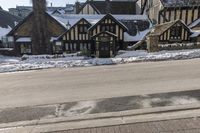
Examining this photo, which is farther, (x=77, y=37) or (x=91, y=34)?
(x=77, y=37)

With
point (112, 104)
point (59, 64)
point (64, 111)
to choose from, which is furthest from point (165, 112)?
point (59, 64)

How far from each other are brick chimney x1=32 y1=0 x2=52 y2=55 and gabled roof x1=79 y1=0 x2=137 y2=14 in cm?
1584

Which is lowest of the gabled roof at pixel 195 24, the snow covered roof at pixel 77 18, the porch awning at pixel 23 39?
the porch awning at pixel 23 39

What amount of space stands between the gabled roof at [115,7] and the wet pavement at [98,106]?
34.7 m

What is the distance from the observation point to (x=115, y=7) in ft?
139

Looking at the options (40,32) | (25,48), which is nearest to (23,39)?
(25,48)

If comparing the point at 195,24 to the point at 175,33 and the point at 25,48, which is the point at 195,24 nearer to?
the point at 175,33

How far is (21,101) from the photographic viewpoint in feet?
23.2

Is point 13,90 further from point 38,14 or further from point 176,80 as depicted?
point 38,14

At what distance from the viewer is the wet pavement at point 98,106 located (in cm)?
571

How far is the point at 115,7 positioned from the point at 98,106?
38267 mm

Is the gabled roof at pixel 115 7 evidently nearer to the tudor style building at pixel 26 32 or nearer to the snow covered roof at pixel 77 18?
the snow covered roof at pixel 77 18

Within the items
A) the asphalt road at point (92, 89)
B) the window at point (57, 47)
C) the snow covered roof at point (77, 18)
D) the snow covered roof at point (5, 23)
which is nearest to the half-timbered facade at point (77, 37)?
the window at point (57, 47)

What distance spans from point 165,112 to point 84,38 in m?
22.6
